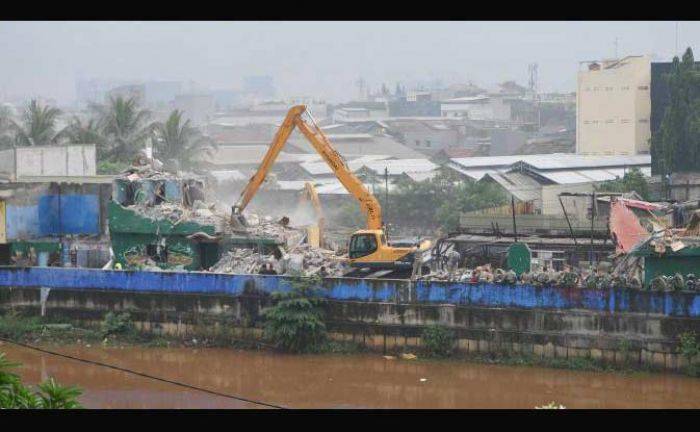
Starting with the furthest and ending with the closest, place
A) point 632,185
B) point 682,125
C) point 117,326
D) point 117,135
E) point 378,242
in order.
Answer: point 117,135 < point 682,125 < point 632,185 < point 378,242 < point 117,326

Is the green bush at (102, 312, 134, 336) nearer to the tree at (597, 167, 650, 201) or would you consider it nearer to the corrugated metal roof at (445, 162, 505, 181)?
the tree at (597, 167, 650, 201)

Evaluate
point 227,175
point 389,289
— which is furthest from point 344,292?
point 227,175

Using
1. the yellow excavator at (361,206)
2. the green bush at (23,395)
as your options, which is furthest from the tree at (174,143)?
the green bush at (23,395)

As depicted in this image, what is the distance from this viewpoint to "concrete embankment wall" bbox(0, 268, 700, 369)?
17109 mm

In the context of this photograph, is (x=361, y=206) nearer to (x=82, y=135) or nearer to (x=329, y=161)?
(x=329, y=161)

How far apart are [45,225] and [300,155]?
23826mm

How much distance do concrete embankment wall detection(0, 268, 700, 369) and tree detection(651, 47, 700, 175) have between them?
564 inches

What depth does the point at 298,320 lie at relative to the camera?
743 inches

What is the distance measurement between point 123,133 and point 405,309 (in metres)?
19.8

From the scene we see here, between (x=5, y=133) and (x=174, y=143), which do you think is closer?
(x=174, y=143)

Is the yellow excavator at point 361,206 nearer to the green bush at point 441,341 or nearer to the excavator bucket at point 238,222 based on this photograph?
the excavator bucket at point 238,222

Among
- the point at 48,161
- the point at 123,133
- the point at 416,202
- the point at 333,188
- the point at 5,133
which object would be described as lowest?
the point at 416,202

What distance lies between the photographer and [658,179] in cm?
3095

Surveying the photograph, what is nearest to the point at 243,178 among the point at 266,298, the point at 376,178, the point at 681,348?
the point at 376,178
